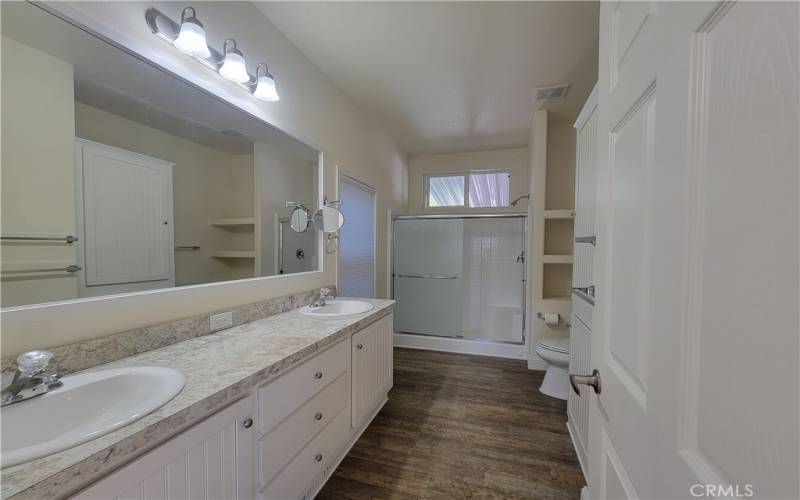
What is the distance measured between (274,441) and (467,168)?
3.86 m


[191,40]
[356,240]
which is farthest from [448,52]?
[356,240]

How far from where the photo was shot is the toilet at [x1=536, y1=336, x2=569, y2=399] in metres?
2.31

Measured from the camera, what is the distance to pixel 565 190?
317 cm

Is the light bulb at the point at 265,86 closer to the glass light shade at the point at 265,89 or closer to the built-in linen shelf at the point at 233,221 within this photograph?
the glass light shade at the point at 265,89

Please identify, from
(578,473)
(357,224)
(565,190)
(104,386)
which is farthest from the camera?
(565,190)

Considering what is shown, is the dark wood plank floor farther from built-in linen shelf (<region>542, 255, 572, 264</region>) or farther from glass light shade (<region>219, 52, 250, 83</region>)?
glass light shade (<region>219, 52, 250, 83</region>)

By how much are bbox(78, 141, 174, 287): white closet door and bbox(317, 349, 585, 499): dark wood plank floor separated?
53.7 inches

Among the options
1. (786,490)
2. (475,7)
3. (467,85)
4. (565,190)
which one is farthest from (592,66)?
(786,490)

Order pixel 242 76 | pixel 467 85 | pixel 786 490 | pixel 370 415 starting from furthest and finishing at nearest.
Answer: pixel 467 85, pixel 370 415, pixel 242 76, pixel 786 490

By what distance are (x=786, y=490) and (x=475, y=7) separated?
2.06 metres

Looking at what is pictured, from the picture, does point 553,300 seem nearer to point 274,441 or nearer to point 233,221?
point 274,441

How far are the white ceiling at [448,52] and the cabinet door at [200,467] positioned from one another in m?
2.01

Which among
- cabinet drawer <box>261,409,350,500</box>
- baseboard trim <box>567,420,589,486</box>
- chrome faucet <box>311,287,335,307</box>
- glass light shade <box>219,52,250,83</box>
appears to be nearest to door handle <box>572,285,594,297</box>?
baseboard trim <box>567,420,589,486</box>

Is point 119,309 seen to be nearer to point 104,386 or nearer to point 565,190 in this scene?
point 104,386
